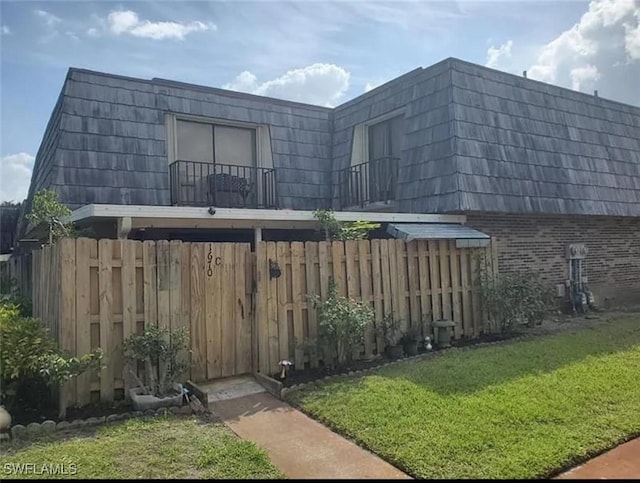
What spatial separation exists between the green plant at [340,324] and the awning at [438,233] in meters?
1.77

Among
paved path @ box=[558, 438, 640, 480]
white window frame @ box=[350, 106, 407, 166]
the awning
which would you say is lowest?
paved path @ box=[558, 438, 640, 480]

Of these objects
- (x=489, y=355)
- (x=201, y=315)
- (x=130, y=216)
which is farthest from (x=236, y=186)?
(x=489, y=355)

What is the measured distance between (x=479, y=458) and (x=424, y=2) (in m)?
6.83

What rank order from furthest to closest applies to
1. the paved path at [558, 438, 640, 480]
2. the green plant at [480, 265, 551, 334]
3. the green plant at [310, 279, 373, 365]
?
the green plant at [480, 265, 551, 334] → the green plant at [310, 279, 373, 365] → the paved path at [558, 438, 640, 480]

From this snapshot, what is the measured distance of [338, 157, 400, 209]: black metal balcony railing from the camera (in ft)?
36.3

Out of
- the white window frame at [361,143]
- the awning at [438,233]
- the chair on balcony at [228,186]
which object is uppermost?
the white window frame at [361,143]

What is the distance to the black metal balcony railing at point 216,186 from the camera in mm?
10172

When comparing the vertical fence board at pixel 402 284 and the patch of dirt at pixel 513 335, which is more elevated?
the vertical fence board at pixel 402 284

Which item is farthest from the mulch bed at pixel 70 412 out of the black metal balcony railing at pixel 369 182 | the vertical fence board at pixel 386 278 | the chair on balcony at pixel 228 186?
the black metal balcony railing at pixel 369 182

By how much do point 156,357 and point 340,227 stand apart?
378 cm

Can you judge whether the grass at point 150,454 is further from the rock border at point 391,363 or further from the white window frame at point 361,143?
the white window frame at point 361,143

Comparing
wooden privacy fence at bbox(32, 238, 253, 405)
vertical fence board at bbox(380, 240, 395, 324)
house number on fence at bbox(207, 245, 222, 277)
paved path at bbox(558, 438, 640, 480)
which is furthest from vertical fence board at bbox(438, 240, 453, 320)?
paved path at bbox(558, 438, 640, 480)

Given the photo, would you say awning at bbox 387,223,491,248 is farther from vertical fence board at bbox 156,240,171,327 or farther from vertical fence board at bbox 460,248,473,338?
vertical fence board at bbox 156,240,171,327

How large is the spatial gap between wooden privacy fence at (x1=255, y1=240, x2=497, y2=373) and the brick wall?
1.25 metres
